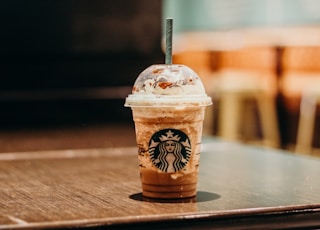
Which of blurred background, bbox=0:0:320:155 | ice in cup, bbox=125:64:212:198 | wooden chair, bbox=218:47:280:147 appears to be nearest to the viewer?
ice in cup, bbox=125:64:212:198

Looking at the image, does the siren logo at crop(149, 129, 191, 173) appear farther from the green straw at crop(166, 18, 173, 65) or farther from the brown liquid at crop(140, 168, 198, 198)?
the green straw at crop(166, 18, 173, 65)

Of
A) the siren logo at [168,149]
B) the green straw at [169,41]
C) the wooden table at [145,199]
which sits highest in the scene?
the green straw at [169,41]

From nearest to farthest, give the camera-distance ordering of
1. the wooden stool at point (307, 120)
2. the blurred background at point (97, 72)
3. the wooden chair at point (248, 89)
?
the blurred background at point (97, 72) → the wooden stool at point (307, 120) → the wooden chair at point (248, 89)

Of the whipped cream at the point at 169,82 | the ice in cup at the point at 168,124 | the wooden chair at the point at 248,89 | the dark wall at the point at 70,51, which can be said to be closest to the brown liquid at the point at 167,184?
the ice in cup at the point at 168,124

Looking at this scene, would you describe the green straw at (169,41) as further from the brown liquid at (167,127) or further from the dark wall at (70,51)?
the dark wall at (70,51)

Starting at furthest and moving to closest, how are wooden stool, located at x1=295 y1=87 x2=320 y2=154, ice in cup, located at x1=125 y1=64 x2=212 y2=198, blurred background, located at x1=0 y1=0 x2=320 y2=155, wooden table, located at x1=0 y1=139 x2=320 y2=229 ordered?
wooden stool, located at x1=295 y1=87 x2=320 y2=154, blurred background, located at x1=0 y1=0 x2=320 y2=155, ice in cup, located at x1=125 y1=64 x2=212 y2=198, wooden table, located at x1=0 y1=139 x2=320 y2=229

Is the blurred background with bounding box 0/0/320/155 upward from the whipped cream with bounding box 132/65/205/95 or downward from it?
downward

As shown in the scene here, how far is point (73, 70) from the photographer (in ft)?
12.6

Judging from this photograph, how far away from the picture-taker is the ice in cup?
155 cm

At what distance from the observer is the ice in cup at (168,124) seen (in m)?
1.55

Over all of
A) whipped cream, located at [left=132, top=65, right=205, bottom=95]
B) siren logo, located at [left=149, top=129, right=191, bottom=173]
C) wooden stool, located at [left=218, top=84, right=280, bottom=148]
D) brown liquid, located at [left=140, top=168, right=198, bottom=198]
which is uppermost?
whipped cream, located at [left=132, top=65, right=205, bottom=95]

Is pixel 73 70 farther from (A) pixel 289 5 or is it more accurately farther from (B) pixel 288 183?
(A) pixel 289 5

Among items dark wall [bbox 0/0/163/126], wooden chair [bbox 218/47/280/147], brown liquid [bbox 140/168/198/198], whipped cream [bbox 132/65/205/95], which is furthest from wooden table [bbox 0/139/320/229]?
wooden chair [bbox 218/47/280/147]

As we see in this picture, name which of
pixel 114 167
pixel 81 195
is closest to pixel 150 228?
pixel 81 195
